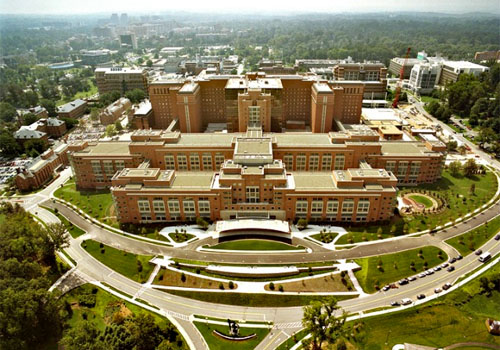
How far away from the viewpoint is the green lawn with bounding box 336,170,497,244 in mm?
94500

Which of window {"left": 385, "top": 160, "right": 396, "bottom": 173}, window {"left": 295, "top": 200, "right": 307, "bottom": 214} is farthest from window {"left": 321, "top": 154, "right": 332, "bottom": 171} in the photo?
window {"left": 295, "top": 200, "right": 307, "bottom": 214}

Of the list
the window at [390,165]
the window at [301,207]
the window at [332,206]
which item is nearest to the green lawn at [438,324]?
the window at [332,206]

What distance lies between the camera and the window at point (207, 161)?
120 metres

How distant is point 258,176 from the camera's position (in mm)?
96812

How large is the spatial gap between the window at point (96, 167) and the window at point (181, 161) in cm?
2979

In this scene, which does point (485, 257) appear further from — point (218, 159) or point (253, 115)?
point (253, 115)

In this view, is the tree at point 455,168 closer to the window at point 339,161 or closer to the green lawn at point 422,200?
the green lawn at point 422,200

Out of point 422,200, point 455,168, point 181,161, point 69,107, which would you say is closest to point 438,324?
point 422,200

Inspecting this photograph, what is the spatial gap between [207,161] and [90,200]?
44.5m

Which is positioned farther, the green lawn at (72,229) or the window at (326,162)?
the window at (326,162)

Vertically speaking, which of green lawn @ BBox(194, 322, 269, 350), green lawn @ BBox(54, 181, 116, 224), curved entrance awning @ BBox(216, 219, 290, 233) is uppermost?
curved entrance awning @ BBox(216, 219, 290, 233)

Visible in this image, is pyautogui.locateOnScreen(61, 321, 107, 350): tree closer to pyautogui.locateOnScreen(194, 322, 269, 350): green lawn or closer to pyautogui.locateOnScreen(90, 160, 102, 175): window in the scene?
pyautogui.locateOnScreen(194, 322, 269, 350): green lawn

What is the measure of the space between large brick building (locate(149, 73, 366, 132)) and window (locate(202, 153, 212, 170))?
94.0 ft

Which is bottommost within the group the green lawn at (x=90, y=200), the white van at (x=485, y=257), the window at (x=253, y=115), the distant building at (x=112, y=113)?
the white van at (x=485, y=257)
